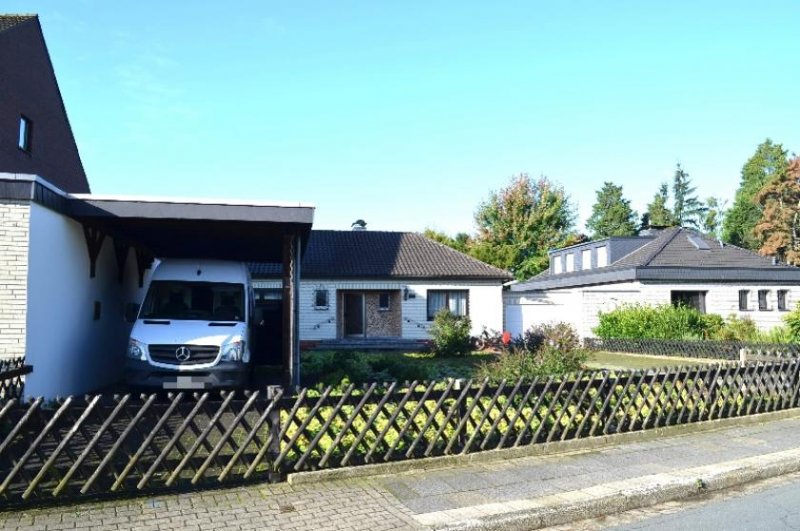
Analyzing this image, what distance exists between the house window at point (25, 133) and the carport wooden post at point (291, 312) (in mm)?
11205

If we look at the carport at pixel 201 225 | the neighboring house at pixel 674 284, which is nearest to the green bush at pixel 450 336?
the neighboring house at pixel 674 284

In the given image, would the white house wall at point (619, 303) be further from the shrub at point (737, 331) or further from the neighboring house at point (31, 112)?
the neighboring house at point (31, 112)

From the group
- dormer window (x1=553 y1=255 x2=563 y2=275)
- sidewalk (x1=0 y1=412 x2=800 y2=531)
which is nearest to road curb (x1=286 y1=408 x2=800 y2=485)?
sidewalk (x1=0 y1=412 x2=800 y2=531)

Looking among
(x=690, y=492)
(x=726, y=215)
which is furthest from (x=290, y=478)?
(x=726, y=215)

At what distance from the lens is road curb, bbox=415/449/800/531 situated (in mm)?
5367

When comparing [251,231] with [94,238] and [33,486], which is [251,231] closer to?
[94,238]

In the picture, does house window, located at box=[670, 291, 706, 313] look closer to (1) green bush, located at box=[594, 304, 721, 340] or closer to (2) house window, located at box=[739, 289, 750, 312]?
(2) house window, located at box=[739, 289, 750, 312]

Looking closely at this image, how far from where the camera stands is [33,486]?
17.8ft

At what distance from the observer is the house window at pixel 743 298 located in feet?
91.0

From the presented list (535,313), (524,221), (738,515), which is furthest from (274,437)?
(524,221)

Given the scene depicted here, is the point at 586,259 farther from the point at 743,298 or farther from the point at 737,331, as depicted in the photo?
the point at 737,331

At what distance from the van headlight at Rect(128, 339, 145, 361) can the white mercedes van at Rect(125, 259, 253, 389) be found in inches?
0.7

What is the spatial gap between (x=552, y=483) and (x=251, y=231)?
7463mm

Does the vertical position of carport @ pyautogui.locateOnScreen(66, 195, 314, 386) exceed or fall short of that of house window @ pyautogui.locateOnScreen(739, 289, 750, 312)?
it exceeds it
